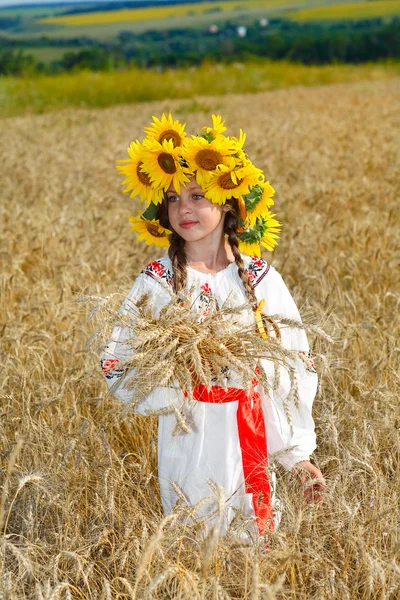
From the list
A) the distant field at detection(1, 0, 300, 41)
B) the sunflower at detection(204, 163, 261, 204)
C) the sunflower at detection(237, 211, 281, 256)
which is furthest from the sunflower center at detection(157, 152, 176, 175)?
the distant field at detection(1, 0, 300, 41)

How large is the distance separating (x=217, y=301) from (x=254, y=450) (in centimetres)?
46

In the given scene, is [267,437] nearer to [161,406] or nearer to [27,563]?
[161,406]

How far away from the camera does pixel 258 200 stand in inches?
91.4

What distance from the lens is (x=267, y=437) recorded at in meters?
2.32

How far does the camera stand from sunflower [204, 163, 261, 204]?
2.21 m

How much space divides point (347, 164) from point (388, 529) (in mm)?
6491

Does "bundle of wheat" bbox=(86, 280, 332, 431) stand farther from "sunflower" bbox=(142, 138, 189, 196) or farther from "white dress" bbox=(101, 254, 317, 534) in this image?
"sunflower" bbox=(142, 138, 189, 196)

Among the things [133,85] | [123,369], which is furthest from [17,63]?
[123,369]

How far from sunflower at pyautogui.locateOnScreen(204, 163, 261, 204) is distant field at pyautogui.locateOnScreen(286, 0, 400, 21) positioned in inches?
3008

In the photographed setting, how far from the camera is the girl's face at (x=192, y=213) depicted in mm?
2250

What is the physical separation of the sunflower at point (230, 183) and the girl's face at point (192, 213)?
0.05 m

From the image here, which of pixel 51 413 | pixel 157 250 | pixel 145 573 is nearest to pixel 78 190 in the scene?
pixel 157 250

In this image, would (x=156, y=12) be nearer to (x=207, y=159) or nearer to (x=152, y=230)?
(x=152, y=230)

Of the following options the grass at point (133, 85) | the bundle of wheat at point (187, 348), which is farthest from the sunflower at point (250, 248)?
the grass at point (133, 85)
